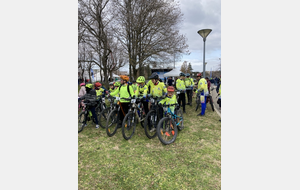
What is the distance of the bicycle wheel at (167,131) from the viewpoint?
394 centimetres

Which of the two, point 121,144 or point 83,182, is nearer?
point 83,182

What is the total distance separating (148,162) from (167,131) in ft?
3.89

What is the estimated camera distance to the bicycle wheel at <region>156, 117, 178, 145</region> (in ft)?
12.9

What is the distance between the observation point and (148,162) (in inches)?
Answer: 127

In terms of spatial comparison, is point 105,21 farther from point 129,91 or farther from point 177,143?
point 177,143

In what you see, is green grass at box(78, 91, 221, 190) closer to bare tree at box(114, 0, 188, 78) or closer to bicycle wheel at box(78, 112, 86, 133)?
bicycle wheel at box(78, 112, 86, 133)

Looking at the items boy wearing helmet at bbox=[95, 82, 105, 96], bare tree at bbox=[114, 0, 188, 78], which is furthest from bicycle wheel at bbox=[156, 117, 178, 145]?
bare tree at bbox=[114, 0, 188, 78]

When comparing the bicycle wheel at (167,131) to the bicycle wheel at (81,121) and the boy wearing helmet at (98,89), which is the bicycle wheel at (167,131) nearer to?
the bicycle wheel at (81,121)

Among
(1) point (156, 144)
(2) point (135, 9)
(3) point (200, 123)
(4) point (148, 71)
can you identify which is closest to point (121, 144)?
(1) point (156, 144)

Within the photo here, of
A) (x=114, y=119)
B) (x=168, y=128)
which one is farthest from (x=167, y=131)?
(x=114, y=119)

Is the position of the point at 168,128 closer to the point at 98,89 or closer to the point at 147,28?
the point at 98,89

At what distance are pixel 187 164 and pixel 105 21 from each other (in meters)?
11.3

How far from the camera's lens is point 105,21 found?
1082cm

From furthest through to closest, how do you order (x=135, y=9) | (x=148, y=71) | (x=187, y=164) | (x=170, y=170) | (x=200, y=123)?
(x=148, y=71) < (x=135, y=9) < (x=200, y=123) < (x=187, y=164) < (x=170, y=170)
